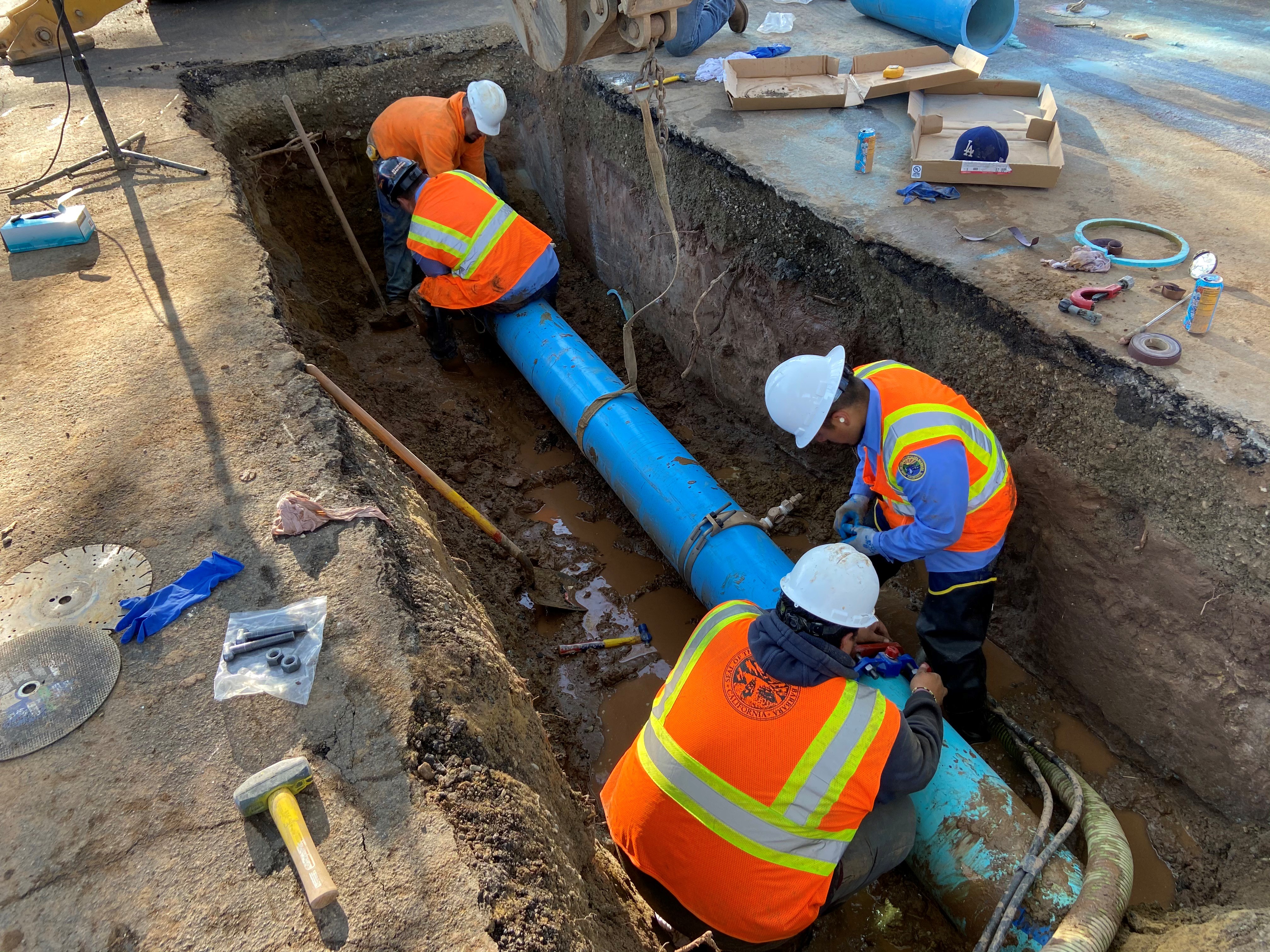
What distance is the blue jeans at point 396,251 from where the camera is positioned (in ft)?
20.5

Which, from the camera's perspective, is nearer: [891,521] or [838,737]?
[838,737]

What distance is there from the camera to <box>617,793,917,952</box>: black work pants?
2688 millimetres

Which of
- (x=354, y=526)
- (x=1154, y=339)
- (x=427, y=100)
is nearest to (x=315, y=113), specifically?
(x=427, y=100)

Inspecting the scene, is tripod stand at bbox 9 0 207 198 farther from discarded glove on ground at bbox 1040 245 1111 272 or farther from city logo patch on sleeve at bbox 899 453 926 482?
discarded glove on ground at bbox 1040 245 1111 272

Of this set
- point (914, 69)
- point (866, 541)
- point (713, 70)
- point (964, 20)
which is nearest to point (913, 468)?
point (866, 541)

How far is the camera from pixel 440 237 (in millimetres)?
5027

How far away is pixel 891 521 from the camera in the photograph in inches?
132

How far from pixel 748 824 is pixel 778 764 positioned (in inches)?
9.2

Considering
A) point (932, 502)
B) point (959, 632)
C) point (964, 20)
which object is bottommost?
point (959, 632)

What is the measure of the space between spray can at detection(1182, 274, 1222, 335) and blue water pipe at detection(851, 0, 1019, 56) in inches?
133

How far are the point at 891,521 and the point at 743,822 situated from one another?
1489 millimetres

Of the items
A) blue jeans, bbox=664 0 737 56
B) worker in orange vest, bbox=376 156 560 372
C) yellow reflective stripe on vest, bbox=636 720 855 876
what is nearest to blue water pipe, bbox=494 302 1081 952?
worker in orange vest, bbox=376 156 560 372

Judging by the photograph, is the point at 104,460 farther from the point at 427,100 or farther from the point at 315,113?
the point at 315,113

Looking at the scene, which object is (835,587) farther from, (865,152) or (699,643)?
(865,152)
